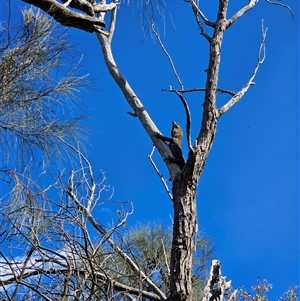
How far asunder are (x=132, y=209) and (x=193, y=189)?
32cm

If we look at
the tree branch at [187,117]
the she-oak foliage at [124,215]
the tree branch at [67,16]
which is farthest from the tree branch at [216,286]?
the tree branch at [67,16]

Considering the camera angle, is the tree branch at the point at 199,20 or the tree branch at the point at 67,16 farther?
the tree branch at the point at 199,20

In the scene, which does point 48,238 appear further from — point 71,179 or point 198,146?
point 198,146

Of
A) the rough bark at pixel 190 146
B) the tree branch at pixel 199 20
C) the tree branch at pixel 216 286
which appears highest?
the tree branch at pixel 199 20

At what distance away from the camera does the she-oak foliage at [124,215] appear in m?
1.07

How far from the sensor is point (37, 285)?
980 millimetres

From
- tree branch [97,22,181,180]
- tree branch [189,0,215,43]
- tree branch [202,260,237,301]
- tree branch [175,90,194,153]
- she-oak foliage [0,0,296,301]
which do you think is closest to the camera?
she-oak foliage [0,0,296,301]

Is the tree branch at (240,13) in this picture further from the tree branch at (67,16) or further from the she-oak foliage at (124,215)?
the tree branch at (67,16)

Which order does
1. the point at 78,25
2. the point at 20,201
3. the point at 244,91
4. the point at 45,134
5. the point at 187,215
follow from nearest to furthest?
1. the point at 78,25
2. the point at 20,201
3. the point at 187,215
4. the point at 45,134
5. the point at 244,91

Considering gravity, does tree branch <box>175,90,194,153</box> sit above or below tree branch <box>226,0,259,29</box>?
below

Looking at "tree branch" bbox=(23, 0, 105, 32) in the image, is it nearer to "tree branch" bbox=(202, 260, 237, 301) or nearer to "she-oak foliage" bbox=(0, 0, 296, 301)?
"she-oak foliage" bbox=(0, 0, 296, 301)

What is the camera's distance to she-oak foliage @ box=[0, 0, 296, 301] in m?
1.07

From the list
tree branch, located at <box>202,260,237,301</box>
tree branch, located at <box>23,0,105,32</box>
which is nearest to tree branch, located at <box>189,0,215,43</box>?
tree branch, located at <box>23,0,105,32</box>

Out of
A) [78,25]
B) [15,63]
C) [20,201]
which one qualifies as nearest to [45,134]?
[15,63]
